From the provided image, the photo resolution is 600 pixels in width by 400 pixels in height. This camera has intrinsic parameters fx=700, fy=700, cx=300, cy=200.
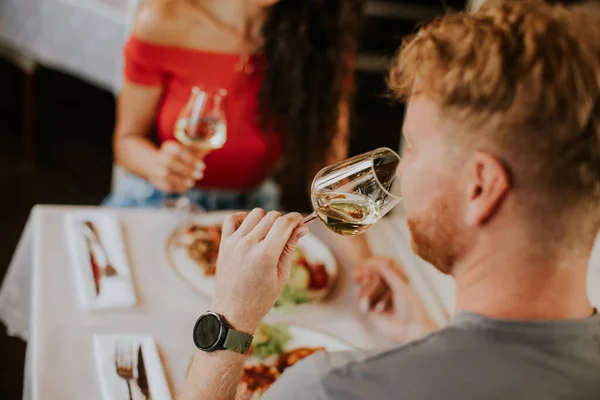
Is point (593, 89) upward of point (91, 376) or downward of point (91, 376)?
upward

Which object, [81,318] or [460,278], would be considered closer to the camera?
[460,278]

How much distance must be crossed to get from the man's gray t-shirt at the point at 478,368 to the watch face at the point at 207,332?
17 centimetres

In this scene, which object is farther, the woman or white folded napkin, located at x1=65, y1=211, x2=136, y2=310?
the woman

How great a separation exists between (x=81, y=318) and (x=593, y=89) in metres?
0.88

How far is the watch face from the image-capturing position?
91cm

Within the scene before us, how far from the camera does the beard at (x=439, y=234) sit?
0.84 m

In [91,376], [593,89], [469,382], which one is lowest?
[91,376]

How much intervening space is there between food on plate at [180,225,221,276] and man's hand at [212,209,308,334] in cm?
46

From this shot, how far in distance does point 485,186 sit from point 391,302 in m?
0.65

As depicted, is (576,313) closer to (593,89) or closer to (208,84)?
(593,89)

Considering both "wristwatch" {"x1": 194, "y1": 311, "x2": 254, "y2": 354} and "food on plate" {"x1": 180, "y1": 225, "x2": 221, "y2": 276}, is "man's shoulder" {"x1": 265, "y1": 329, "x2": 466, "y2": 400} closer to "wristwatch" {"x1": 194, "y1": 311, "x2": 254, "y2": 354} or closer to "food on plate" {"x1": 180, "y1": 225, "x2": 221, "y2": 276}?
"wristwatch" {"x1": 194, "y1": 311, "x2": 254, "y2": 354}

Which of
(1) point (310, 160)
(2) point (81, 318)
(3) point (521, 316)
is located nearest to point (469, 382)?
(3) point (521, 316)

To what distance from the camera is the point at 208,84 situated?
1.90 meters

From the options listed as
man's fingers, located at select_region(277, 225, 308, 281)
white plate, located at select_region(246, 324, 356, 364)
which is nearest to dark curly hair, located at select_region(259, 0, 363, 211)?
white plate, located at select_region(246, 324, 356, 364)
